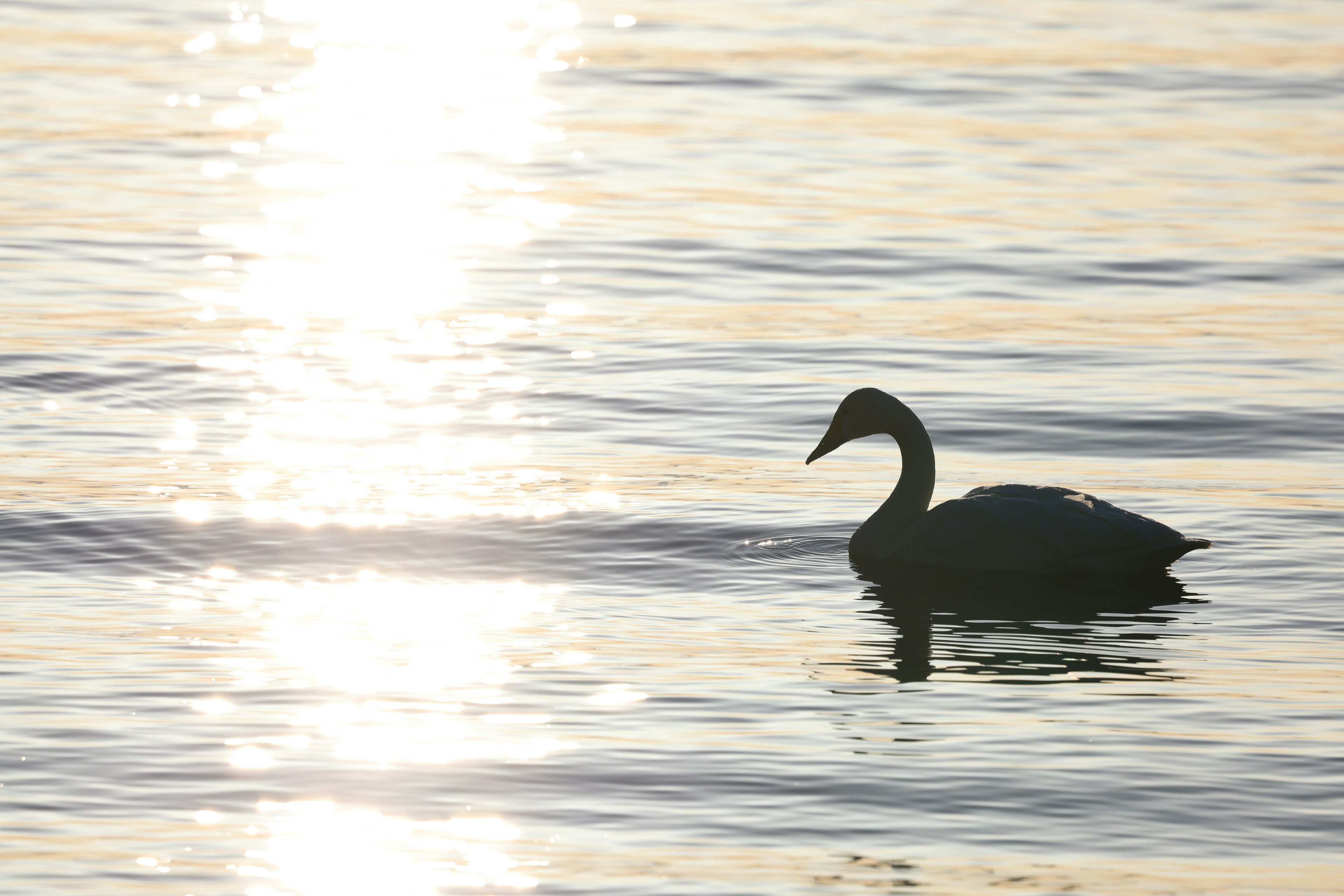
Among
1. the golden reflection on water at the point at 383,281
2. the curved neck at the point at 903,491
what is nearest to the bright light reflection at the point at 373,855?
the curved neck at the point at 903,491

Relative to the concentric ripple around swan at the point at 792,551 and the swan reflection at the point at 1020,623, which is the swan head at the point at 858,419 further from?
the swan reflection at the point at 1020,623

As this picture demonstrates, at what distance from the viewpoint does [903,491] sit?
1305 cm

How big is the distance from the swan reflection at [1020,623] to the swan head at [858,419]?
3.46 feet

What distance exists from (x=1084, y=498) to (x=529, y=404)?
5.15 metres

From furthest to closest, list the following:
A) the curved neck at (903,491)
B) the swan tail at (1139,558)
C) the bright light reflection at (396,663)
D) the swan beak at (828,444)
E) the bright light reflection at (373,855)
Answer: the swan beak at (828,444) → the curved neck at (903,491) → the swan tail at (1139,558) → the bright light reflection at (396,663) → the bright light reflection at (373,855)

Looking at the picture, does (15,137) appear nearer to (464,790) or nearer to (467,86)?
(467,86)

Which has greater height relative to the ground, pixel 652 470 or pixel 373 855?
pixel 373 855

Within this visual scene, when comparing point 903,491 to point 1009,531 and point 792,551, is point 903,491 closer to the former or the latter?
point 792,551

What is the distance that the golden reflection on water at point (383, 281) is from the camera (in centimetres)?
1420

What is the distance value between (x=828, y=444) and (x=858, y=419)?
25 cm

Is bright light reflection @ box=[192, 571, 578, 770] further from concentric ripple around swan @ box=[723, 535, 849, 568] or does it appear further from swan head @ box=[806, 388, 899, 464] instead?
swan head @ box=[806, 388, 899, 464]

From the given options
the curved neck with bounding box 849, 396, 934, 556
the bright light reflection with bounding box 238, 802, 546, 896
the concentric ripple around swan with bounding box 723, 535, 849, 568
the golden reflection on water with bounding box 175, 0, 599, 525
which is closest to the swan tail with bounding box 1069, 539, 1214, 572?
the curved neck with bounding box 849, 396, 934, 556

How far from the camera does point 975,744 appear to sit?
9.17 metres

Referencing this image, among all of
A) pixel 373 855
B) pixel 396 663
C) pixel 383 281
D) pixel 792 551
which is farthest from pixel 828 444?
pixel 383 281
